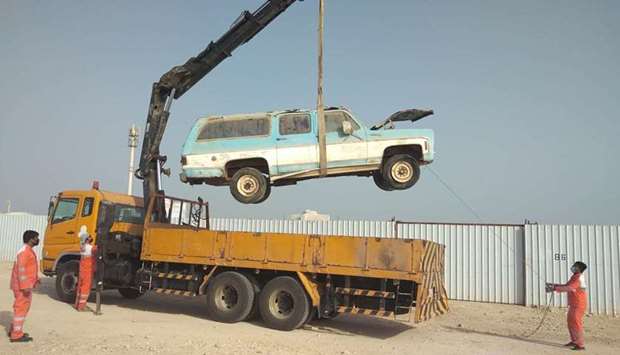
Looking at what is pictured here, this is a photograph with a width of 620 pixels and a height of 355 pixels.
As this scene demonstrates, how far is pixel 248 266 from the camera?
1073 centimetres

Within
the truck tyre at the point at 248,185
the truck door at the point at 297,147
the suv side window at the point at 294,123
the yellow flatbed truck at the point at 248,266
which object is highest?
the suv side window at the point at 294,123

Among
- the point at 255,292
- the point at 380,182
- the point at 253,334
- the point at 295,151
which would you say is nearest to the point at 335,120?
the point at 295,151

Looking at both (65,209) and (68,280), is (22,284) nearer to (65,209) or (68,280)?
(68,280)

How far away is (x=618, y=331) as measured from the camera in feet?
40.5

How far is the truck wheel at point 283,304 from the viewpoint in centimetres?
1012

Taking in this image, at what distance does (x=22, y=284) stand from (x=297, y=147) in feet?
16.3

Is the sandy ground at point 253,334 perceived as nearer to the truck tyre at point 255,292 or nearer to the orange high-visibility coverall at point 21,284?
the truck tyre at point 255,292

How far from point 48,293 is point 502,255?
523 inches

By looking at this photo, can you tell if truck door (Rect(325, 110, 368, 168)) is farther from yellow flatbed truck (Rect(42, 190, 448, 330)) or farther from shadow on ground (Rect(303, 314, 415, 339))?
shadow on ground (Rect(303, 314, 415, 339))

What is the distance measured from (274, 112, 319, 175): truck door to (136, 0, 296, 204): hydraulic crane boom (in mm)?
2464

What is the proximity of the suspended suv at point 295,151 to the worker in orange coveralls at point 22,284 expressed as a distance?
2.97 metres

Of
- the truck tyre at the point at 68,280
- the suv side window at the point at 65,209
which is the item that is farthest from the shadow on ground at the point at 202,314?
the suv side window at the point at 65,209

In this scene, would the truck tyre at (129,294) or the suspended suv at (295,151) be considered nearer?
the suspended suv at (295,151)

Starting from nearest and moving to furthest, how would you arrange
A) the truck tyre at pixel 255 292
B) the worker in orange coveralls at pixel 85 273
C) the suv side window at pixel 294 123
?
the suv side window at pixel 294 123, the truck tyre at pixel 255 292, the worker in orange coveralls at pixel 85 273
